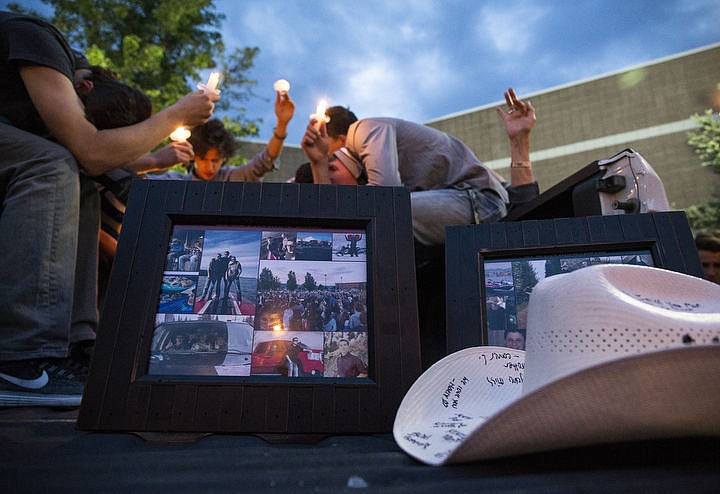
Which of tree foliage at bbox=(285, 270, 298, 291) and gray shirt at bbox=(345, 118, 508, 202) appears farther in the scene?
gray shirt at bbox=(345, 118, 508, 202)

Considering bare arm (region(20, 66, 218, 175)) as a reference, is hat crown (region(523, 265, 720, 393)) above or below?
below

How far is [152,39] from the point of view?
7555mm

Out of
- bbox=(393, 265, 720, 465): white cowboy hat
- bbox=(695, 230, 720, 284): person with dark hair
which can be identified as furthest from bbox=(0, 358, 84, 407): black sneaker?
bbox=(695, 230, 720, 284): person with dark hair

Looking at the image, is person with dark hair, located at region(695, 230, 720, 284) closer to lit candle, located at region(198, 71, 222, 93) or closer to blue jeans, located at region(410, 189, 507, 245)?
blue jeans, located at region(410, 189, 507, 245)

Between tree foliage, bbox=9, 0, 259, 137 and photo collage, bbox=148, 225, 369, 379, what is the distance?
6500 millimetres

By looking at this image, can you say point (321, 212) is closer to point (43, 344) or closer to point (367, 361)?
point (367, 361)

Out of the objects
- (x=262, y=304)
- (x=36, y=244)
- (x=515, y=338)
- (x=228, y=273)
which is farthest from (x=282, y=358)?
(x=36, y=244)

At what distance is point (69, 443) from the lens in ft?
2.77

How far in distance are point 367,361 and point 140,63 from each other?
7.38 m

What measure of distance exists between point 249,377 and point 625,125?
10.7 m

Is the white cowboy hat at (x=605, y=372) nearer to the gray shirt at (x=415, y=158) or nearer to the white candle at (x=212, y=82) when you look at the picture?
the gray shirt at (x=415, y=158)

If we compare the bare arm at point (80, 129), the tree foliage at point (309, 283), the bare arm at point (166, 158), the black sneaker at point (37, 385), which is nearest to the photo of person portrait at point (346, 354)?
the tree foliage at point (309, 283)

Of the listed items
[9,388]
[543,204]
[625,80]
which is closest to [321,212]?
[9,388]

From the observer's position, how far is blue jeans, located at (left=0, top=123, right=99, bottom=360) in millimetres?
1258
